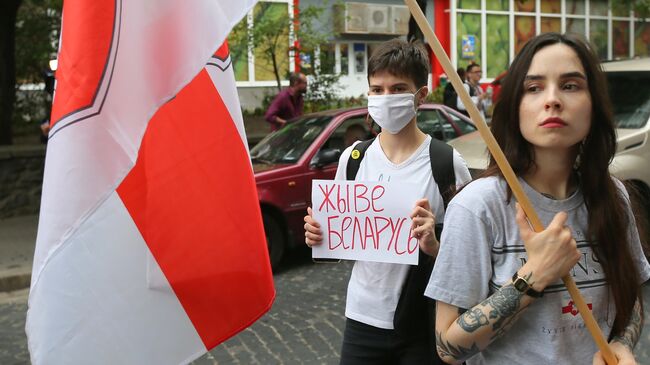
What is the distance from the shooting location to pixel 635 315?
216 centimetres

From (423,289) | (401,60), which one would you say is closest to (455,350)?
(423,289)

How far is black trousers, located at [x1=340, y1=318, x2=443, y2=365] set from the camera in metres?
2.86

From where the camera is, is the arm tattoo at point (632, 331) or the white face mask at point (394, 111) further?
the white face mask at point (394, 111)

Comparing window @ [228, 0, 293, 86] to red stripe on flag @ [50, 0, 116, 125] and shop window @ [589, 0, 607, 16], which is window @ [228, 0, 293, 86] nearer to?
red stripe on flag @ [50, 0, 116, 125]

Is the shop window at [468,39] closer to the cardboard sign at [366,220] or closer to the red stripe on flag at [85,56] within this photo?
the cardboard sign at [366,220]

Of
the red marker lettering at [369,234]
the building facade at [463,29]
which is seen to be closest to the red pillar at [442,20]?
the building facade at [463,29]

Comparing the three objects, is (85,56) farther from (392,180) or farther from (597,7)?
(597,7)

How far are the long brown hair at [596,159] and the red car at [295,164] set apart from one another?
228 inches

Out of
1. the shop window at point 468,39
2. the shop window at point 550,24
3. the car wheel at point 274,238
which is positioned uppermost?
the shop window at point 550,24

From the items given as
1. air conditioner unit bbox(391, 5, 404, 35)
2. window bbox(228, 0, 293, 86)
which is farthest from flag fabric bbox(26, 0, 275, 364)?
air conditioner unit bbox(391, 5, 404, 35)

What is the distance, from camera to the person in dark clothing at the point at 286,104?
11.6m

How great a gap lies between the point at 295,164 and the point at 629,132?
3.39m

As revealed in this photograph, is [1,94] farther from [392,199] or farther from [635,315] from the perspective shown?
[635,315]

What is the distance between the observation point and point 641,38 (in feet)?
111
